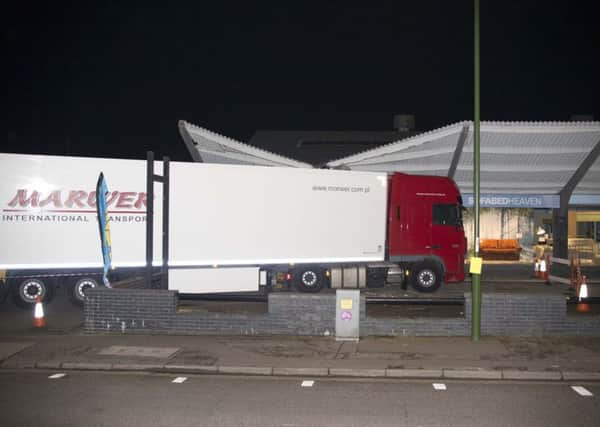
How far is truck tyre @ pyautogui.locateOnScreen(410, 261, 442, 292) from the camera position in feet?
63.1

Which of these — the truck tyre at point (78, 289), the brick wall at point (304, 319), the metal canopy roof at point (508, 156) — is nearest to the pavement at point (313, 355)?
the brick wall at point (304, 319)

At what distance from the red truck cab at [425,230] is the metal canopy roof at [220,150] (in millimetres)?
5682

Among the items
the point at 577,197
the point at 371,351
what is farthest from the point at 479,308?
the point at 577,197

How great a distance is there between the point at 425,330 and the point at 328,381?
3421 mm

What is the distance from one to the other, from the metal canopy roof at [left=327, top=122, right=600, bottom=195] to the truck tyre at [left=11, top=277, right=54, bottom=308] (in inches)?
442

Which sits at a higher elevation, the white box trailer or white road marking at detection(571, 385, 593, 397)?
the white box trailer

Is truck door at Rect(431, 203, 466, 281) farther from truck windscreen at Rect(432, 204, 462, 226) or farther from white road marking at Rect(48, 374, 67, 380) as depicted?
white road marking at Rect(48, 374, 67, 380)

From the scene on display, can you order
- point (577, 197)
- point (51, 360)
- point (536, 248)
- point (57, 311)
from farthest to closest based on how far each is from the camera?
point (536, 248) < point (577, 197) < point (57, 311) < point (51, 360)

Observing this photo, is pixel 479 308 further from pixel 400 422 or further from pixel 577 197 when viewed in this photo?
pixel 577 197

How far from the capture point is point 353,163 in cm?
2373

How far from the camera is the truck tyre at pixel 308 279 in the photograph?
1844 centimetres

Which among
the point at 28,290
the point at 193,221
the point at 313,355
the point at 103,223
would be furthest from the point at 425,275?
the point at 28,290

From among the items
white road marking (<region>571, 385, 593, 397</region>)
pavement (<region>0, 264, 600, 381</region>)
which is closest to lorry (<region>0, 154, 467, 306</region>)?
pavement (<region>0, 264, 600, 381</region>)

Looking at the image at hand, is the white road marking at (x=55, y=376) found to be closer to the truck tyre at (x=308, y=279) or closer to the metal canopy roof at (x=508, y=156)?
the truck tyre at (x=308, y=279)
